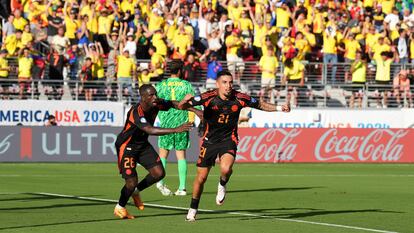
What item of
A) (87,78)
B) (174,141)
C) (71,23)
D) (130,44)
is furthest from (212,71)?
(174,141)

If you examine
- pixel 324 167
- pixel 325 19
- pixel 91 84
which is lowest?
pixel 324 167

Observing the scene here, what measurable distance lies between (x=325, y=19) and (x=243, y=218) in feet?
81.5

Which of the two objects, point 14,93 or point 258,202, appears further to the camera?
point 14,93

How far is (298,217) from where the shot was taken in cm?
1535

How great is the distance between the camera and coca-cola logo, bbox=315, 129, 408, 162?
113 feet

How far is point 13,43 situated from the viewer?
111 ft

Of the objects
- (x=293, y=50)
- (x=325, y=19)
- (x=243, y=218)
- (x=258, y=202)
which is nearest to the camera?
(x=243, y=218)

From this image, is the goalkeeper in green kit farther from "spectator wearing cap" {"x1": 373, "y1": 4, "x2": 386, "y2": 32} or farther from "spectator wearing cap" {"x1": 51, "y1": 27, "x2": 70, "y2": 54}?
"spectator wearing cap" {"x1": 373, "y1": 4, "x2": 386, "y2": 32}

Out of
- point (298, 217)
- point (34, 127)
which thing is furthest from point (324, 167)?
point (298, 217)

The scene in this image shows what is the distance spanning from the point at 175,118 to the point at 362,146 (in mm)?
15937

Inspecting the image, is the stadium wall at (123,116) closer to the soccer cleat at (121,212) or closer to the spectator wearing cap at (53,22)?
the spectator wearing cap at (53,22)

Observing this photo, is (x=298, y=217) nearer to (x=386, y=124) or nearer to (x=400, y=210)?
(x=400, y=210)

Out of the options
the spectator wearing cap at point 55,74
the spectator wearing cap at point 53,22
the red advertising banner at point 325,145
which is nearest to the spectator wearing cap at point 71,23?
the spectator wearing cap at point 53,22

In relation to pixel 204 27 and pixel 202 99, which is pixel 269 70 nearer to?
pixel 204 27
